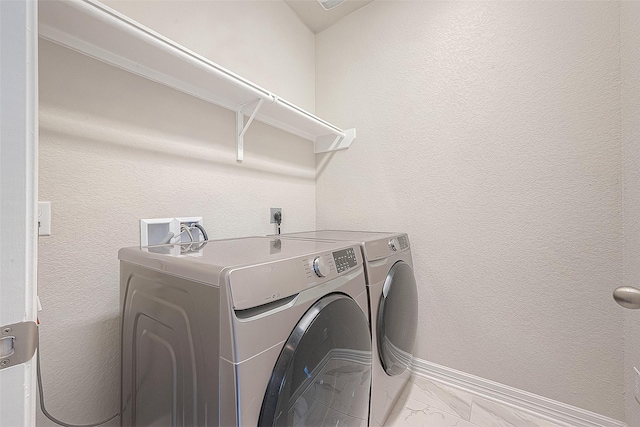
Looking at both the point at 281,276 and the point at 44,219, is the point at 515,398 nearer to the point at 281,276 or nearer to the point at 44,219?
the point at 281,276

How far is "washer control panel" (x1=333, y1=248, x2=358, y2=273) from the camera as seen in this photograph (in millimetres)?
881

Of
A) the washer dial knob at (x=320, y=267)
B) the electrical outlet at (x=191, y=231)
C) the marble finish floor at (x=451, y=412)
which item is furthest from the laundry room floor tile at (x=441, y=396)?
the electrical outlet at (x=191, y=231)

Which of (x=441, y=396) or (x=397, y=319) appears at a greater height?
(x=397, y=319)

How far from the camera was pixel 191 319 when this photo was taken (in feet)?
2.14

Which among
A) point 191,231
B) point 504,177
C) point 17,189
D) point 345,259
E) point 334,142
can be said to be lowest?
point 345,259

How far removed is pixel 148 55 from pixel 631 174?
197cm

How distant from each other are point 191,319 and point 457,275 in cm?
144

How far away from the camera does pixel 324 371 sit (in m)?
0.74

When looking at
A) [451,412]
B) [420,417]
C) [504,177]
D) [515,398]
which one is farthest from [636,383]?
[504,177]

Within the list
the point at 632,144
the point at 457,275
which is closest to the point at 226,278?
the point at 457,275

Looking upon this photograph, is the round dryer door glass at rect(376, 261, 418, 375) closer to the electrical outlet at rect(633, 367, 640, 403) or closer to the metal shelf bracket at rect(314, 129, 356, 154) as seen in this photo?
the electrical outlet at rect(633, 367, 640, 403)

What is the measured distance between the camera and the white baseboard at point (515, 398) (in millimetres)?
1196

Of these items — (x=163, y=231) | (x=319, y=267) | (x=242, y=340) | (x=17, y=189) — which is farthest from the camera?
(x=163, y=231)

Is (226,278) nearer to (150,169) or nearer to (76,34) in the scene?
(150,169)
